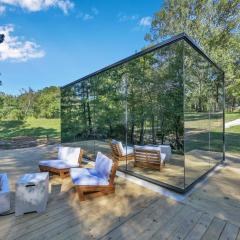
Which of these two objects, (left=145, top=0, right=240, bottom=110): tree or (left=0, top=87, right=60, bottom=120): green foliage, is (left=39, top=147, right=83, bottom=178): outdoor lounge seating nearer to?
(left=145, top=0, right=240, bottom=110): tree

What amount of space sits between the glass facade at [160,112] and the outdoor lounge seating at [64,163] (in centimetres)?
126

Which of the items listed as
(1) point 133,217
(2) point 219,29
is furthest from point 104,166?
(2) point 219,29

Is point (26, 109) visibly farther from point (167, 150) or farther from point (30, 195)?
point (30, 195)

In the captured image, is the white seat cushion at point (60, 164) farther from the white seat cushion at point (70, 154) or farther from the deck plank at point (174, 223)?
the deck plank at point (174, 223)

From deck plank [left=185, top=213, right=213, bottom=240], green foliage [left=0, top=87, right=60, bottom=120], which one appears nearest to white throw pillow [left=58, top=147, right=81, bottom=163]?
deck plank [left=185, top=213, right=213, bottom=240]

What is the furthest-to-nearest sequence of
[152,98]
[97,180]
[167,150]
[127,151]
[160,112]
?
[152,98], [127,151], [160,112], [167,150], [97,180]

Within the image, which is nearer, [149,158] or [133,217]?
[133,217]

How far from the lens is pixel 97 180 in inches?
141

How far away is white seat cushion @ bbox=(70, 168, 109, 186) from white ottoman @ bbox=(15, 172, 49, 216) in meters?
0.60

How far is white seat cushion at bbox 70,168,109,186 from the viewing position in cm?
342

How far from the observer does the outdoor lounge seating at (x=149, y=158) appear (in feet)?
16.2

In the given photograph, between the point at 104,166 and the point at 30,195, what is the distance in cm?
138

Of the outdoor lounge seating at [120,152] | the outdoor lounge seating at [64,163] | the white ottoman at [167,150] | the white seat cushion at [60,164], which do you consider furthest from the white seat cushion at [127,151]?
the white seat cushion at [60,164]

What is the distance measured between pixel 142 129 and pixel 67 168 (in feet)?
8.80
